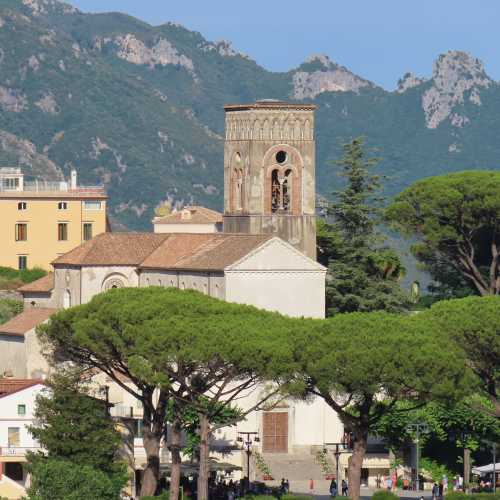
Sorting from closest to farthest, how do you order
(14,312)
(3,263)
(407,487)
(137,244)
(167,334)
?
(167,334) → (407,487) → (137,244) → (14,312) → (3,263)

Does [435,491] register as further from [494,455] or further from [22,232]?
[22,232]

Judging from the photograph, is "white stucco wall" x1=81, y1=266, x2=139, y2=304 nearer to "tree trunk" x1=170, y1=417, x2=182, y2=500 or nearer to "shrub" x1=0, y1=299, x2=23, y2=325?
"shrub" x1=0, y1=299, x2=23, y2=325

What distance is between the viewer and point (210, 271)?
8756cm

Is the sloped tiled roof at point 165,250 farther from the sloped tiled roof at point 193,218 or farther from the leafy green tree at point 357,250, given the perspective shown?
the sloped tiled roof at point 193,218

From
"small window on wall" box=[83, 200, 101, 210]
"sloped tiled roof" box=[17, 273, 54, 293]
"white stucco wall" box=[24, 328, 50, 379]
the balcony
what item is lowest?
the balcony

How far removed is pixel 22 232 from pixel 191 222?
15.3 metres

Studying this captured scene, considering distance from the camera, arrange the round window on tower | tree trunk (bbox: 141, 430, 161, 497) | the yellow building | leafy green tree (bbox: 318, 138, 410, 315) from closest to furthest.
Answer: tree trunk (bbox: 141, 430, 161, 497)
the round window on tower
leafy green tree (bbox: 318, 138, 410, 315)
the yellow building

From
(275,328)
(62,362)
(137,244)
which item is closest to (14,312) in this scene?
(137,244)

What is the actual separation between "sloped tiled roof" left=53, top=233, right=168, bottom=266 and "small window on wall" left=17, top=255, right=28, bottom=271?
26004mm

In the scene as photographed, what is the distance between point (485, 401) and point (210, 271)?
1292 cm

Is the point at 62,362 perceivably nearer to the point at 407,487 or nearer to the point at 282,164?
the point at 407,487

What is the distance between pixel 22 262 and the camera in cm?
12300

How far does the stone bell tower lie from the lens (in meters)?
98.9

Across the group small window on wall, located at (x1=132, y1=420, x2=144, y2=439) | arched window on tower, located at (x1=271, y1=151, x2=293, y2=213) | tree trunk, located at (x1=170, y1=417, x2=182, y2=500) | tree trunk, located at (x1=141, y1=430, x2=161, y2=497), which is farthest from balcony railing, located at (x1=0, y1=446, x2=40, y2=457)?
arched window on tower, located at (x1=271, y1=151, x2=293, y2=213)
